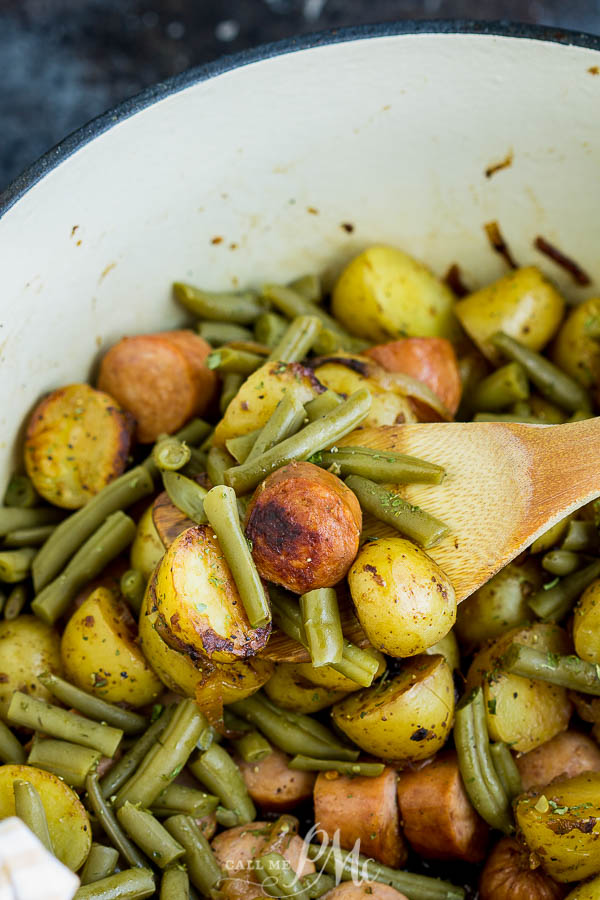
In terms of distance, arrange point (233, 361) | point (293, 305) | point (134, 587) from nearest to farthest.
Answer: point (134, 587) < point (233, 361) < point (293, 305)

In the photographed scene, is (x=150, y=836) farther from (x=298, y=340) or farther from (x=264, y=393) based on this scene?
(x=298, y=340)

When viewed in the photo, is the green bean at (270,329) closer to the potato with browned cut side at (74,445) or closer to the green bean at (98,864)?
the potato with browned cut side at (74,445)

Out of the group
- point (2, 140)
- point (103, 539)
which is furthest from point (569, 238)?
point (2, 140)

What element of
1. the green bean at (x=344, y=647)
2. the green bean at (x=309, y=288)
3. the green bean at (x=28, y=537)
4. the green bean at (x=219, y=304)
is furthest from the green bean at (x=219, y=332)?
the green bean at (x=344, y=647)

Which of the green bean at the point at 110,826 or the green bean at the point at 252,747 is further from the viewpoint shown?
the green bean at the point at 252,747

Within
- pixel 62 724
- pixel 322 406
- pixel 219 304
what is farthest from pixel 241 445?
pixel 62 724

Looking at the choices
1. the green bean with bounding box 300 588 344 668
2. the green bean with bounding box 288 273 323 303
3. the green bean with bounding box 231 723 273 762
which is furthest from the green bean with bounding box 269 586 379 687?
the green bean with bounding box 288 273 323 303
